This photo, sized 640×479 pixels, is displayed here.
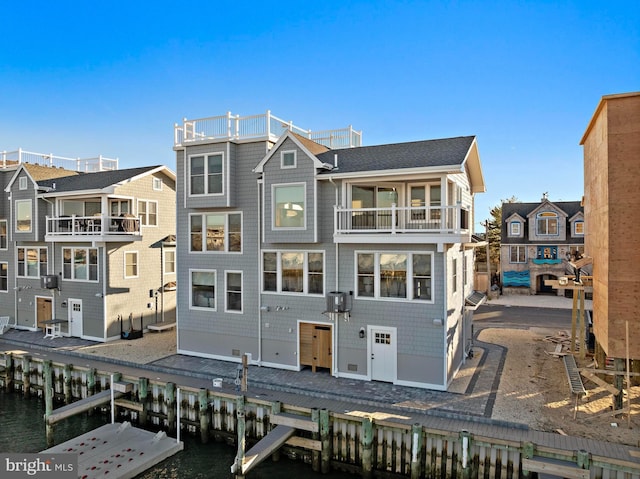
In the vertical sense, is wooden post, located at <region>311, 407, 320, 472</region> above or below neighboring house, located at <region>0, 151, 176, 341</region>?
below

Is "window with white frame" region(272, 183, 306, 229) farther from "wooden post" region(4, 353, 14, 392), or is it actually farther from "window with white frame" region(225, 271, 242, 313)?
"wooden post" region(4, 353, 14, 392)

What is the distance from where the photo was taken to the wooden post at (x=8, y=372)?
713 inches

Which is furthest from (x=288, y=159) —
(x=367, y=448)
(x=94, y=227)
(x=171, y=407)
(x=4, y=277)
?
(x=4, y=277)

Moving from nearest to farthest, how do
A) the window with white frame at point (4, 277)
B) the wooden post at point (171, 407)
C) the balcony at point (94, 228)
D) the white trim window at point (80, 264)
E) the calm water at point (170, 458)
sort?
the calm water at point (170, 458)
the wooden post at point (171, 407)
the balcony at point (94, 228)
the white trim window at point (80, 264)
the window with white frame at point (4, 277)

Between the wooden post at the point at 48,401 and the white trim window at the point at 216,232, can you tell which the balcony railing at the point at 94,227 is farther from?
the wooden post at the point at 48,401

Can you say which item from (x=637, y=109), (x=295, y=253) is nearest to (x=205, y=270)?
(x=295, y=253)

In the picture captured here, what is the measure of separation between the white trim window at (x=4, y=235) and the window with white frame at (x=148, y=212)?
30.8 feet

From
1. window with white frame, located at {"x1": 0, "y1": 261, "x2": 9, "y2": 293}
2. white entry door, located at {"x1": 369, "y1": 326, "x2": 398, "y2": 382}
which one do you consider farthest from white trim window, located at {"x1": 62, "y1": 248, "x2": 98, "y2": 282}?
white entry door, located at {"x1": 369, "y1": 326, "x2": 398, "y2": 382}

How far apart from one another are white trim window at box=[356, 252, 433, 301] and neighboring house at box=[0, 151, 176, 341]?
1307cm

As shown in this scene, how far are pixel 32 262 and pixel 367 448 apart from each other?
75.5ft

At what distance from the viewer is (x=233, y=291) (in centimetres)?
1820

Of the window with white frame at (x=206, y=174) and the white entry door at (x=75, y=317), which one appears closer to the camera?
the window with white frame at (x=206, y=174)

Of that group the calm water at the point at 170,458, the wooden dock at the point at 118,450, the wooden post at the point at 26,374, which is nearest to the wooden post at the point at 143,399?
the wooden dock at the point at 118,450

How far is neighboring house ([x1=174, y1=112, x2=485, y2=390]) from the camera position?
48.8 ft
